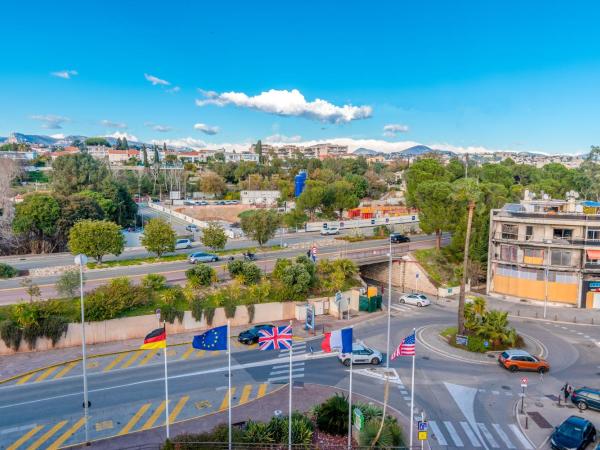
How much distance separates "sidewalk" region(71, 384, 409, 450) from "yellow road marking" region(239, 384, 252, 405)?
471 millimetres

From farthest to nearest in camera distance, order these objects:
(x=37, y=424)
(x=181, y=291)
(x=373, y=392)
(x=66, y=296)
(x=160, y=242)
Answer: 1. (x=160, y=242)
2. (x=181, y=291)
3. (x=66, y=296)
4. (x=373, y=392)
5. (x=37, y=424)

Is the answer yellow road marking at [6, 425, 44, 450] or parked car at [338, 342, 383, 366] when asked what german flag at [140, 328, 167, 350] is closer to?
yellow road marking at [6, 425, 44, 450]

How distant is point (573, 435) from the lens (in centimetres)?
1939

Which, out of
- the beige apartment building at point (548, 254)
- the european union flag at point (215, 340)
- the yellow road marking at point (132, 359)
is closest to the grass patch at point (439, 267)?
the beige apartment building at point (548, 254)

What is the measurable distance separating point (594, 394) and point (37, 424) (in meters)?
27.6

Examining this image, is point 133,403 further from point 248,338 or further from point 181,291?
point 181,291

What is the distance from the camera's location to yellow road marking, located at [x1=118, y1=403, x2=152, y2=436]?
67.3 feet

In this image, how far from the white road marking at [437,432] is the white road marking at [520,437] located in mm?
3464

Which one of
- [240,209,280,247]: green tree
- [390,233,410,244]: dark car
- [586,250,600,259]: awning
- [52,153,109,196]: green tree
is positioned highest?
[52,153,109,196]: green tree

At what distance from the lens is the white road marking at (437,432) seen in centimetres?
2011

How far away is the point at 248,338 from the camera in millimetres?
31688

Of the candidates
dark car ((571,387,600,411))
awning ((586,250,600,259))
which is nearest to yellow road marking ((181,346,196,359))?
dark car ((571,387,600,411))

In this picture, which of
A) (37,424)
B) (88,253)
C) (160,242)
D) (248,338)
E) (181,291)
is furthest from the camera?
(160,242)

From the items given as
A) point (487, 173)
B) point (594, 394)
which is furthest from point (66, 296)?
point (487, 173)
